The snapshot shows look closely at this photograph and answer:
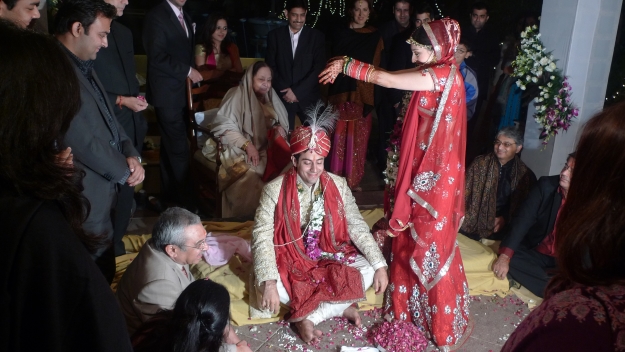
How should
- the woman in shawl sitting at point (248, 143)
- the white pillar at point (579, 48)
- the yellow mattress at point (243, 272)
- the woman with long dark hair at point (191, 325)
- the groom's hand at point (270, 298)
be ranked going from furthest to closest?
the woman in shawl sitting at point (248, 143) → the white pillar at point (579, 48) → the yellow mattress at point (243, 272) → the groom's hand at point (270, 298) → the woman with long dark hair at point (191, 325)

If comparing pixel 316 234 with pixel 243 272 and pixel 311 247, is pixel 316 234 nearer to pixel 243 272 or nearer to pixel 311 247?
pixel 311 247

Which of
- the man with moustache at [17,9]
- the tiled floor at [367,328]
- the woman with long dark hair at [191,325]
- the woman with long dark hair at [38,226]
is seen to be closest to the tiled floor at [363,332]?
the tiled floor at [367,328]

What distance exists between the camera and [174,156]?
4637 mm

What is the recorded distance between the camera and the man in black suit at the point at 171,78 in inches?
171

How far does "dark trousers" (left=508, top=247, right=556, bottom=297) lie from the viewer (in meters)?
3.57

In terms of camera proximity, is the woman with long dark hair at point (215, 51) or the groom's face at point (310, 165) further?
the woman with long dark hair at point (215, 51)

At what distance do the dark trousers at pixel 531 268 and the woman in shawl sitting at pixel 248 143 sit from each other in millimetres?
1693

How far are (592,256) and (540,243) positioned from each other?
2.97 meters

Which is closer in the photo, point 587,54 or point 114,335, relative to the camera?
point 114,335

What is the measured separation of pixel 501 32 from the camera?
6855 mm

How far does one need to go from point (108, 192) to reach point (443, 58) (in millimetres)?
1750

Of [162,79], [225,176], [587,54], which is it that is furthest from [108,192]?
[587,54]

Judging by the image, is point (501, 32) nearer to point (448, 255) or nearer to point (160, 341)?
point (448, 255)

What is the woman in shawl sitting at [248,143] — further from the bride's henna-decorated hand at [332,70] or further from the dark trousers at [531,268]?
the dark trousers at [531,268]
